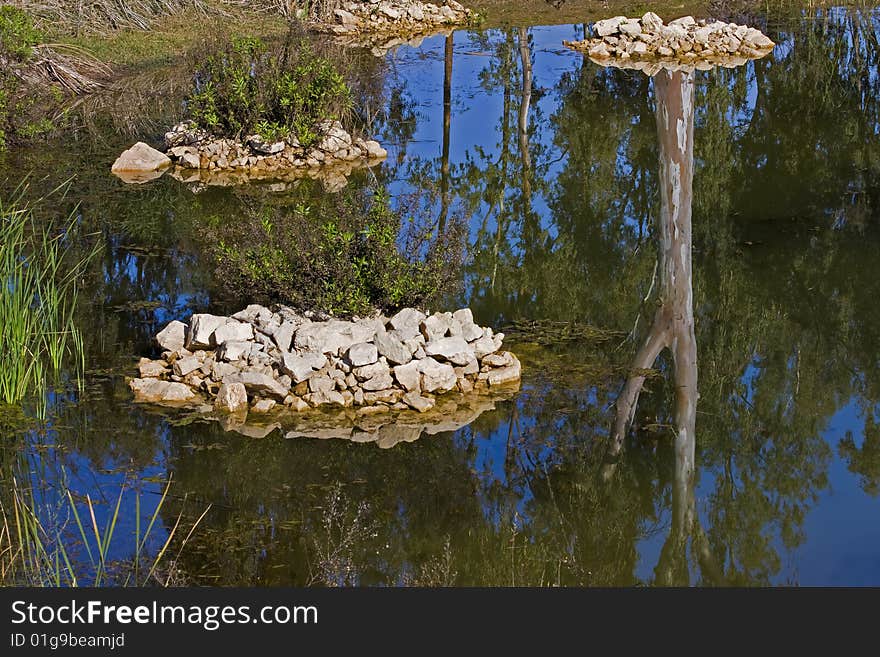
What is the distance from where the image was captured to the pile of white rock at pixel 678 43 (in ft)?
63.4

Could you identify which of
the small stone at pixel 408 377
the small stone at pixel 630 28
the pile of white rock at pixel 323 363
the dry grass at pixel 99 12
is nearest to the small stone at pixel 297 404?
the pile of white rock at pixel 323 363

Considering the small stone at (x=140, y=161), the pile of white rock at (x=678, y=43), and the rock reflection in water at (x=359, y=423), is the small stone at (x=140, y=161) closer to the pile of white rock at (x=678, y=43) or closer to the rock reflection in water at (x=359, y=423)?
the rock reflection in water at (x=359, y=423)

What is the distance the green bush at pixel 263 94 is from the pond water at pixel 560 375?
1073mm

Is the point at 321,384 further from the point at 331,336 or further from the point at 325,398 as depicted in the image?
the point at 331,336

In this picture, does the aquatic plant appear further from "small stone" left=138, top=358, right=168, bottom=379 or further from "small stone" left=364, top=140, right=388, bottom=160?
"small stone" left=364, top=140, right=388, bottom=160

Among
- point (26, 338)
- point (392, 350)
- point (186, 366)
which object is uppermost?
point (26, 338)

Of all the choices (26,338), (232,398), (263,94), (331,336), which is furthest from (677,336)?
(263,94)

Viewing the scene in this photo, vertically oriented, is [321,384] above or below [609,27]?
below

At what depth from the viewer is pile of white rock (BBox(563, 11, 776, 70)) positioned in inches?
760

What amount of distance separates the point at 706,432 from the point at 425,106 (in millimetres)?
9716

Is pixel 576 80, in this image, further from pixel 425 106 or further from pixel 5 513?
pixel 5 513

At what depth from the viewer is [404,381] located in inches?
328

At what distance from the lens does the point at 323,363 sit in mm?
8367

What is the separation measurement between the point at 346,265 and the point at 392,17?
1376 centimetres
